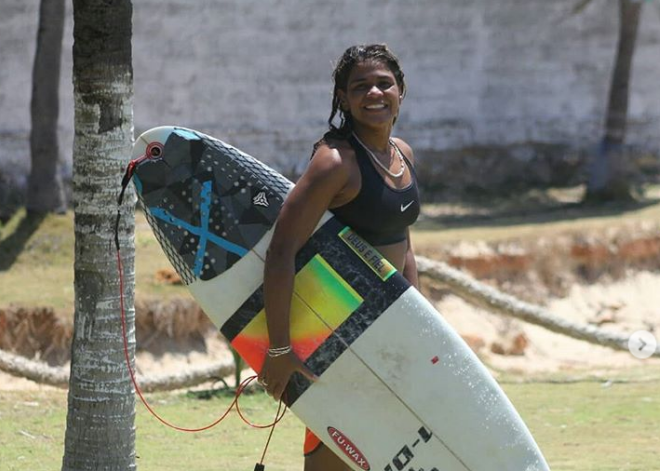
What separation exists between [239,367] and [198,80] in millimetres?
6662

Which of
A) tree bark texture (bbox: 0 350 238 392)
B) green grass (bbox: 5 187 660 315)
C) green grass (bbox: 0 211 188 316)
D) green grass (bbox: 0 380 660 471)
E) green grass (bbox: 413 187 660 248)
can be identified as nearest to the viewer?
green grass (bbox: 0 380 660 471)

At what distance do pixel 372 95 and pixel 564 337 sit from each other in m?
8.49

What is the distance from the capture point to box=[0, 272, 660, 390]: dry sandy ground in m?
10.3

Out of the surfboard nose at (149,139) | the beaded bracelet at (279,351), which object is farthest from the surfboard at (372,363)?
the surfboard nose at (149,139)

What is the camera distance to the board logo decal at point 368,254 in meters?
4.58

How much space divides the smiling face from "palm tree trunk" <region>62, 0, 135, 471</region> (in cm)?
101

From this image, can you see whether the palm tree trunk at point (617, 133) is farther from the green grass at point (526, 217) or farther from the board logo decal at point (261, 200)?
the board logo decal at point (261, 200)

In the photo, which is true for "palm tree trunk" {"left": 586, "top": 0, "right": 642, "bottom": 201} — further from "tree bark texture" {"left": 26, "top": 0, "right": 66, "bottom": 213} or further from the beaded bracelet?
the beaded bracelet

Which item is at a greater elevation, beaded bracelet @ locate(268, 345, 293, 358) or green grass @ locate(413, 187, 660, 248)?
beaded bracelet @ locate(268, 345, 293, 358)

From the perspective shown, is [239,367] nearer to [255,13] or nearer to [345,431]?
[345,431]

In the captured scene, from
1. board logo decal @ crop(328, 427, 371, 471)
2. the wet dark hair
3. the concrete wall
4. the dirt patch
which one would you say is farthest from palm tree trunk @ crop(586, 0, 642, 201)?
board logo decal @ crop(328, 427, 371, 471)

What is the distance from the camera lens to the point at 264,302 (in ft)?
14.8

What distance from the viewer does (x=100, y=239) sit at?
16.9ft

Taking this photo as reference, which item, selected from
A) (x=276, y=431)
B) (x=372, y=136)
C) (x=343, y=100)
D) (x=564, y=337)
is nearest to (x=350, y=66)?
(x=343, y=100)
